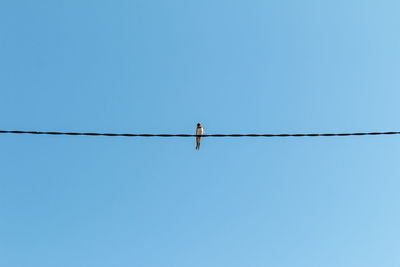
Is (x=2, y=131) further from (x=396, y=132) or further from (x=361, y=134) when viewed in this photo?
(x=396, y=132)

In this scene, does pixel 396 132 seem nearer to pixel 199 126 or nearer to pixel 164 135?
pixel 164 135

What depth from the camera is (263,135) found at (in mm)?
6926

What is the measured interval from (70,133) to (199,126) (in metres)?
11.6

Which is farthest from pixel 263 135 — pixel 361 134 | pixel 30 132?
pixel 30 132

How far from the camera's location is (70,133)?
693cm

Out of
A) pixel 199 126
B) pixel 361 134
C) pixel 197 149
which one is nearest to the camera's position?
pixel 361 134

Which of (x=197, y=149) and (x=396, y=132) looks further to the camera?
(x=197, y=149)

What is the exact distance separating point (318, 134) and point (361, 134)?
81 centimetres

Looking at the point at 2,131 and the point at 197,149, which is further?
the point at 197,149

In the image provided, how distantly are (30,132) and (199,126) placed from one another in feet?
38.7

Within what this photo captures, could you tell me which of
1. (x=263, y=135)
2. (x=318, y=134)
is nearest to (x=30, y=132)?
(x=263, y=135)

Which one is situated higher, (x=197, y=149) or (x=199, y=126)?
Answer: (x=199, y=126)

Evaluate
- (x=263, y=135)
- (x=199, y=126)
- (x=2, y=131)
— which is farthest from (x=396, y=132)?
(x=199, y=126)

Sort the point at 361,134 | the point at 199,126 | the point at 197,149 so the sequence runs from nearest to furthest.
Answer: the point at 361,134 < the point at 197,149 < the point at 199,126
